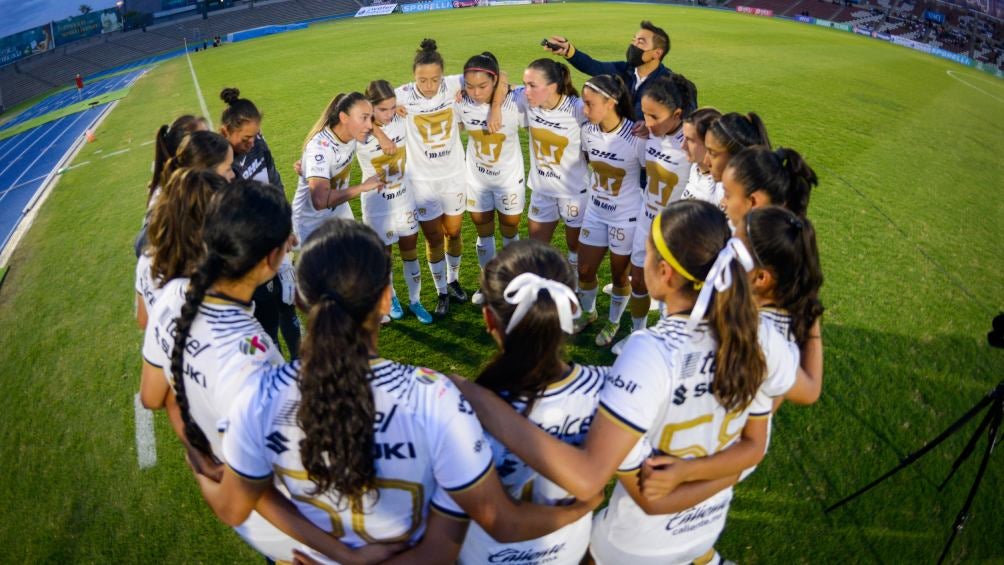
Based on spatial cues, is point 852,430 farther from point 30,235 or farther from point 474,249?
point 30,235

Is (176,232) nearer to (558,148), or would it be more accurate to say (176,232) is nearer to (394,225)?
(394,225)

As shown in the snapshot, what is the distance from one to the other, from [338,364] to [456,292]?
15.6 ft

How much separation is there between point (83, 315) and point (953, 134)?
18.3 m

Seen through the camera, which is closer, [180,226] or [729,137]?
[180,226]

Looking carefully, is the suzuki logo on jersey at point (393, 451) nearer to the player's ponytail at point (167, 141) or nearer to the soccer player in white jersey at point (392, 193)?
the player's ponytail at point (167, 141)

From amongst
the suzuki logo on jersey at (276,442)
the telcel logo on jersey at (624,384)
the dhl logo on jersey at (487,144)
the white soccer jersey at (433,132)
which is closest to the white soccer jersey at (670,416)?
the telcel logo on jersey at (624,384)

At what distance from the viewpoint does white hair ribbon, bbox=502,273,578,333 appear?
6.11 ft

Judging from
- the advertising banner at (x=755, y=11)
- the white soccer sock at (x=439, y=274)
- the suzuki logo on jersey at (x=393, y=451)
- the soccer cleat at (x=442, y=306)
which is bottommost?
the advertising banner at (x=755, y=11)

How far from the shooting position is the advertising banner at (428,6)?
4234 centimetres

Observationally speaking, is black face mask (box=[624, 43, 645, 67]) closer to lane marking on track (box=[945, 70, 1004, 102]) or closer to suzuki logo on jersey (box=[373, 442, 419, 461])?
suzuki logo on jersey (box=[373, 442, 419, 461])

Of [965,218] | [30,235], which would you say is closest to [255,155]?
[30,235]

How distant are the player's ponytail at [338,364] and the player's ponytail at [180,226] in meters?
1.31

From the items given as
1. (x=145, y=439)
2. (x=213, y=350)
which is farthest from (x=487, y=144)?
(x=213, y=350)

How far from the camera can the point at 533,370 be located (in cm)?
193
